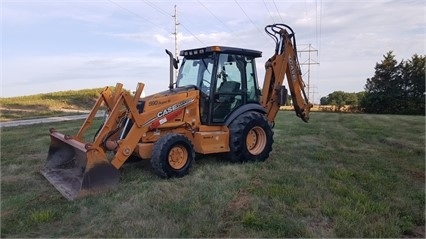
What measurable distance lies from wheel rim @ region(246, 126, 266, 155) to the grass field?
37 cm

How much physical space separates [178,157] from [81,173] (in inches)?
63.4

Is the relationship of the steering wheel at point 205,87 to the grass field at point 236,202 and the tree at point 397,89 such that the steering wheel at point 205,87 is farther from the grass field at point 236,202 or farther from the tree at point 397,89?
the tree at point 397,89

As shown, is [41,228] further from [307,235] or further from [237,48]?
[237,48]

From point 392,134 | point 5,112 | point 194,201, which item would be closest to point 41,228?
point 194,201

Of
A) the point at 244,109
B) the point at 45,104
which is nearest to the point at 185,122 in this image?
the point at 244,109

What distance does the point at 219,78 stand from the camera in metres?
7.73

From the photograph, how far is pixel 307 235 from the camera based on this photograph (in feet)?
14.1

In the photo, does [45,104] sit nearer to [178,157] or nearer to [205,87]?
[205,87]

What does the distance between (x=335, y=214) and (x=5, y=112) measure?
88.9 ft

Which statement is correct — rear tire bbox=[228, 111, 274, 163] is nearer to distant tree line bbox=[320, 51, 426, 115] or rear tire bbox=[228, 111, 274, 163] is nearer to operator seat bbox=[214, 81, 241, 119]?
operator seat bbox=[214, 81, 241, 119]

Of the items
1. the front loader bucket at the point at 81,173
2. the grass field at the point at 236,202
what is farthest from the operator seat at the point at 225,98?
the front loader bucket at the point at 81,173

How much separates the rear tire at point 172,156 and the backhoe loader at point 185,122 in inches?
0.6

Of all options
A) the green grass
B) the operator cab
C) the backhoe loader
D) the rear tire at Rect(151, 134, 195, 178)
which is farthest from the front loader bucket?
the green grass

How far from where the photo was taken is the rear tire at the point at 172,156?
6496 mm
